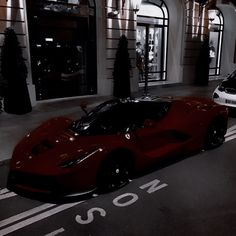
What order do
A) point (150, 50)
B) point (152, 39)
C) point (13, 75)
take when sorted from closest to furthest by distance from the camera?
point (13, 75) < point (152, 39) < point (150, 50)

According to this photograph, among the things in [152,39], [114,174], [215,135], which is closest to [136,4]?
[152,39]

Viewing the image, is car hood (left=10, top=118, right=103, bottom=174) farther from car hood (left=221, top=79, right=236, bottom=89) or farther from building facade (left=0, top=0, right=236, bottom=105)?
car hood (left=221, top=79, right=236, bottom=89)

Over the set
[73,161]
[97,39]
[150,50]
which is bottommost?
[73,161]

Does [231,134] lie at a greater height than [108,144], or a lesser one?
lesser

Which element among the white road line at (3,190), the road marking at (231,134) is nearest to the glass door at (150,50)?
the road marking at (231,134)

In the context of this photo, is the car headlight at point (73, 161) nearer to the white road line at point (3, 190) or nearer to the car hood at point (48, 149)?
the car hood at point (48, 149)

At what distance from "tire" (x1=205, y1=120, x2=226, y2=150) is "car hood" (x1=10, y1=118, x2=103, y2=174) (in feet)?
8.65

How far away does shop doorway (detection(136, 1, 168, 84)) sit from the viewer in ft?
43.5

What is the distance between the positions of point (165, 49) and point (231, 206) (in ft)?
40.2

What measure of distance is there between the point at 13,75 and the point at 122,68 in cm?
431

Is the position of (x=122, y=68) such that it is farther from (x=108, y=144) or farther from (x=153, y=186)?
(x=108, y=144)

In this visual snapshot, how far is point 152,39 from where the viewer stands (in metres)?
14.1

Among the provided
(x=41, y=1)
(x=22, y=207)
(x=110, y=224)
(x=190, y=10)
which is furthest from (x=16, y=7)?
(x=190, y=10)

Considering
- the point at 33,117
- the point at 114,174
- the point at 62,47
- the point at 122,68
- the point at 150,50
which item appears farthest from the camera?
the point at 150,50
